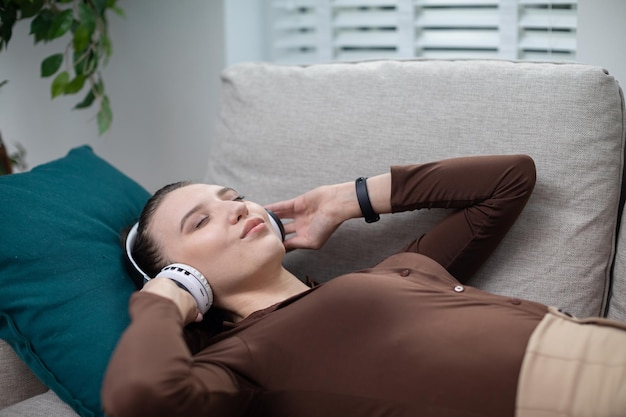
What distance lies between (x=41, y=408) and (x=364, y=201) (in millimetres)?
793

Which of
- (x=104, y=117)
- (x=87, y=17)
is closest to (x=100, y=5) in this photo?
(x=87, y=17)

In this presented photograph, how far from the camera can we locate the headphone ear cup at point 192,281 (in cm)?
146

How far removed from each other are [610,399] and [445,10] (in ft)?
5.40

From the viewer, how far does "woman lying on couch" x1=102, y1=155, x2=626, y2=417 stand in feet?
4.00

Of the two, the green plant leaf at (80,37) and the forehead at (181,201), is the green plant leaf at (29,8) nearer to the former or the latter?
the green plant leaf at (80,37)

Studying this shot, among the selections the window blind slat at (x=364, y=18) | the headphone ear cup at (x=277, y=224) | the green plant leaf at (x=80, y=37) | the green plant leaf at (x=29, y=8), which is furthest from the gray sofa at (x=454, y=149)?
the green plant leaf at (x=29, y=8)

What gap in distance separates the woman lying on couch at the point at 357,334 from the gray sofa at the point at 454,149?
0.28ft

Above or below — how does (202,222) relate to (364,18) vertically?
below

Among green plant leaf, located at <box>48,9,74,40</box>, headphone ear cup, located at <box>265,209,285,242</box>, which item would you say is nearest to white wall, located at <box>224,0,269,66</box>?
green plant leaf, located at <box>48,9,74,40</box>

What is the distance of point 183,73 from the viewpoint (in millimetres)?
2766

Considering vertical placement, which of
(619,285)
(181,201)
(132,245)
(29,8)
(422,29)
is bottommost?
(619,285)

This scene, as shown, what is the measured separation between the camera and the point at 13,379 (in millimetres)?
1599

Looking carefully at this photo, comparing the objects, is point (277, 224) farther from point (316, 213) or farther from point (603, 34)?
point (603, 34)

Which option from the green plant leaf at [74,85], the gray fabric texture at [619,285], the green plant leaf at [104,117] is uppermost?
the green plant leaf at [74,85]
